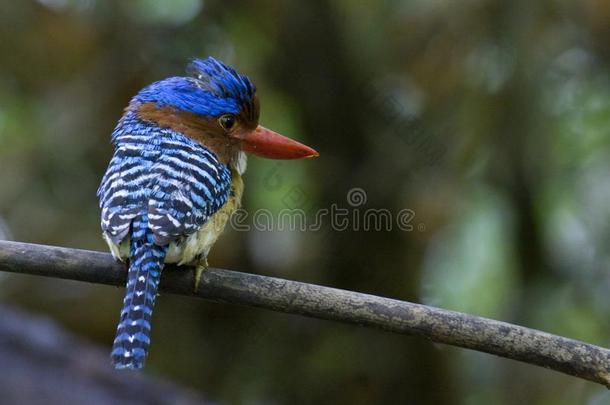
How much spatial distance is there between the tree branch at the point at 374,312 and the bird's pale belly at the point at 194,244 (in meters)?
0.17

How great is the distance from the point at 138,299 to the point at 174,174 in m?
0.52

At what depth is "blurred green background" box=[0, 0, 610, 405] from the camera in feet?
15.2

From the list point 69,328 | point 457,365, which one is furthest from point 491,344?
point 69,328

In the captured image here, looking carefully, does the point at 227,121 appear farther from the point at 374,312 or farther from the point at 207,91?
the point at 374,312

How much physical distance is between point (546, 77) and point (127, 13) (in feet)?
8.19

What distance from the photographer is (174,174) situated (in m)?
2.93

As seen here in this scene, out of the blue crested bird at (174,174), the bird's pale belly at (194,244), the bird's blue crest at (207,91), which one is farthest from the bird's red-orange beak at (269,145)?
the bird's pale belly at (194,244)

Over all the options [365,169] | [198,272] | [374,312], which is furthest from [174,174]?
[365,169]

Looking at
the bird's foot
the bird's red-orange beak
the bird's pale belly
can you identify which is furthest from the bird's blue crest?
the bird's foot

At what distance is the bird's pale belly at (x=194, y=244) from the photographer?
8.98 ft

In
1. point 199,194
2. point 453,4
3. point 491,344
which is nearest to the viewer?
point 491,344

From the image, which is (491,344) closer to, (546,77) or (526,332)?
(526,332)

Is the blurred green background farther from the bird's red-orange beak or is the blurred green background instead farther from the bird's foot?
the bird's foot

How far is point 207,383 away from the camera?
15.7ft
